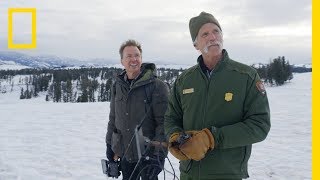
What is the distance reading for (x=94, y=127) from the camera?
1462 cm

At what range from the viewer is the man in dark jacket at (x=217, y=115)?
2395mm

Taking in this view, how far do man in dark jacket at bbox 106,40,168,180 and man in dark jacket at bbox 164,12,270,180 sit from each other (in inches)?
41.3

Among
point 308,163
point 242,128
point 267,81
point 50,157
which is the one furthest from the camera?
point 267,81

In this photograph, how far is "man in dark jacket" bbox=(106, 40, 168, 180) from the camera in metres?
3.79

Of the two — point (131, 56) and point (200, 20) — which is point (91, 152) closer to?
point (131, 56)

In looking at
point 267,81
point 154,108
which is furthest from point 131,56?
point 267,81

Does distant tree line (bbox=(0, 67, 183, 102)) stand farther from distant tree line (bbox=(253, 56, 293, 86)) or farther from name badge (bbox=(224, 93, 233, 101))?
name badge (bbox=(224, 93, 233, 101))

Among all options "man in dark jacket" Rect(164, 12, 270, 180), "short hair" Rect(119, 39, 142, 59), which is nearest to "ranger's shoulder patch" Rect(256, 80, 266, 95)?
"man in dark jacket" Rect(164, 12, 270, 180)

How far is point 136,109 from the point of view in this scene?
3875 millimetres

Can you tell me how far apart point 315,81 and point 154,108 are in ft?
5.21

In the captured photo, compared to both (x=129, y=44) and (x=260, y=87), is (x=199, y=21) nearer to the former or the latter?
(x=260, y=87)

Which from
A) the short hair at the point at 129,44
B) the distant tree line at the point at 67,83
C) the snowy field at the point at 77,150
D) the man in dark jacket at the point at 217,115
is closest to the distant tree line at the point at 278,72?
the distant tree line at the point at 67,83

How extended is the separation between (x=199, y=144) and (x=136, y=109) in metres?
1.60

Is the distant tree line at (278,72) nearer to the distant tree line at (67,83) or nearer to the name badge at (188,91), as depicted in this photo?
the distant tree line at (67,83)
